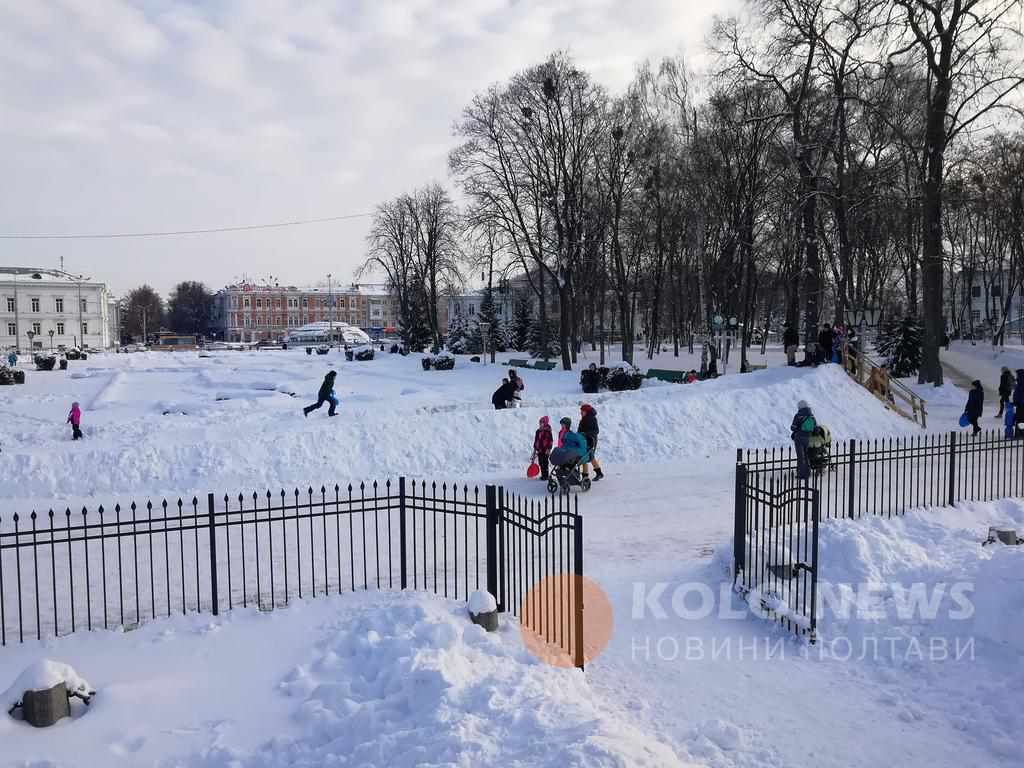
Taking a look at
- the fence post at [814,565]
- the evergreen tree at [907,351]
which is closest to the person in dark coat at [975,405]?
the fence post at [814,565]

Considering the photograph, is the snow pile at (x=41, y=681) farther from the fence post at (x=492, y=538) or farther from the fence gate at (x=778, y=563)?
the fence gate at (x=778, y=563)

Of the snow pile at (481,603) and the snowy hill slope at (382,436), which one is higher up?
the snowy hill slope at (382,436)

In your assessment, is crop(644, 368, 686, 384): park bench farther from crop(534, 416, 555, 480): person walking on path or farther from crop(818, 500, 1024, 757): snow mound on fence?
crop(818, 500, 1024, 757): snow mound on fence

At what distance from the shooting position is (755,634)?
7.27 meters

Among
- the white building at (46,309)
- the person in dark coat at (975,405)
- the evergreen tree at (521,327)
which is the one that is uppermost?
the white building at (46,309)

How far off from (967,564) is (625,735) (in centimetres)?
515

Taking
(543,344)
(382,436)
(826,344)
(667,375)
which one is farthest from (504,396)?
(543,344)

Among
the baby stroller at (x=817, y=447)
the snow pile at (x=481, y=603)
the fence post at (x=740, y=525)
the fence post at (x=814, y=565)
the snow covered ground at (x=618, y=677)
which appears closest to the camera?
the snow covered ground at (x=618, y=677)

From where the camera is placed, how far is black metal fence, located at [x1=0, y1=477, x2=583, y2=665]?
22.8ft

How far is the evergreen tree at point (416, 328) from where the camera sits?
64.2 metres

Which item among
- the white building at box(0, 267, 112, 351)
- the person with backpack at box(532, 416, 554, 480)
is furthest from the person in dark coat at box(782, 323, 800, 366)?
the white building at box(0, 267, 112, 351)

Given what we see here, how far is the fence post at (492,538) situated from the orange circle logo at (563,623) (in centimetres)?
36

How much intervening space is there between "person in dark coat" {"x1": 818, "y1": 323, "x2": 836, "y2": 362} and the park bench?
260 inches

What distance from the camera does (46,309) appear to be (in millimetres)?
97250
